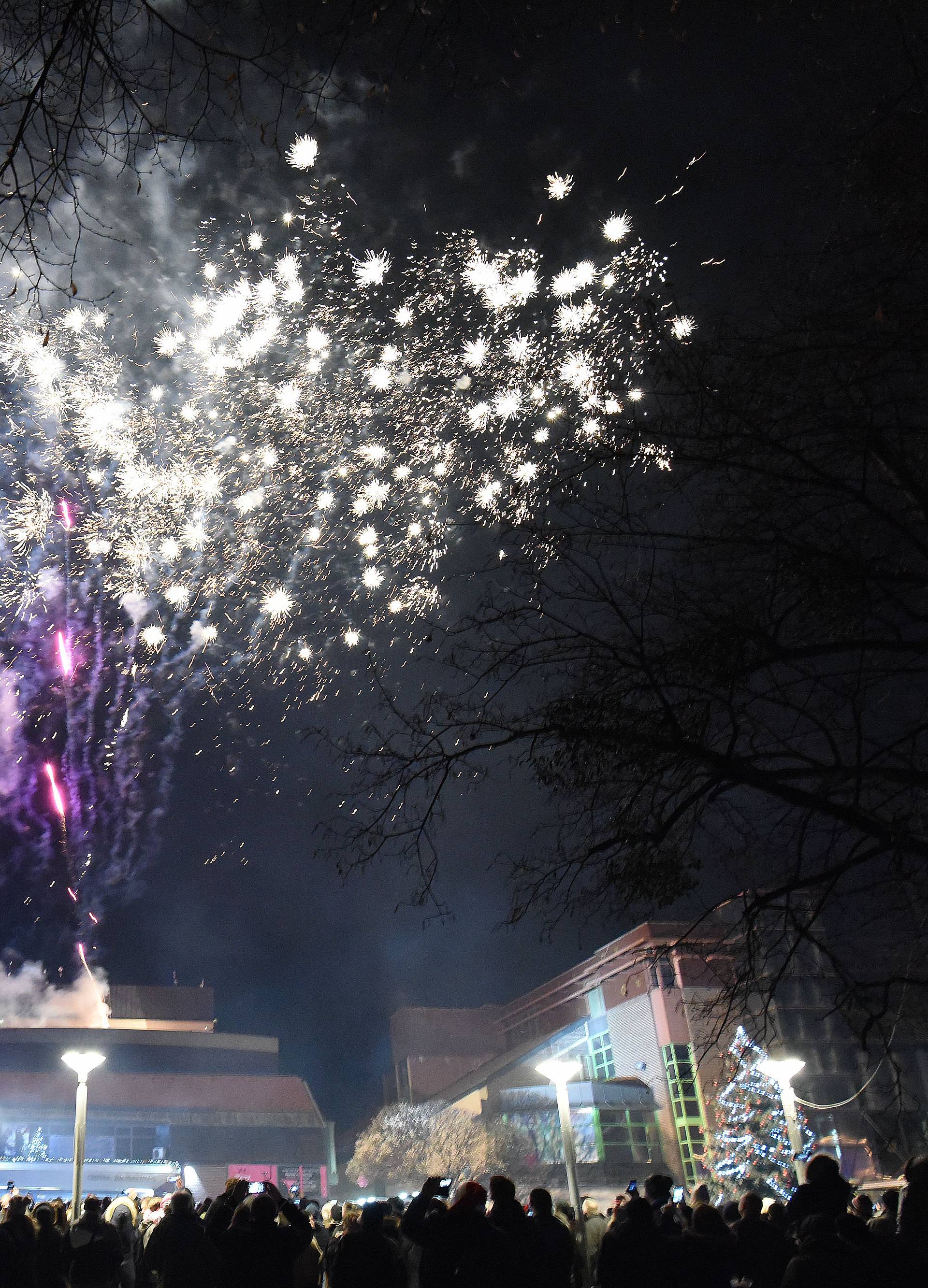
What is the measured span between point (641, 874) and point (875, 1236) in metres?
2.36

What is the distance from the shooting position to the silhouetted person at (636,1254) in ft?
17.6

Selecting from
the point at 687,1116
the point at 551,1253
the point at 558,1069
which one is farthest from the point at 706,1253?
the point at 687,1116

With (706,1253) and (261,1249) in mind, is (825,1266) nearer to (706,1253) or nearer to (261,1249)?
(706,1253)

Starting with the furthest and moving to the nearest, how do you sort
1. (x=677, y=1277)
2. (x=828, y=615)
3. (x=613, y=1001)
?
(x=613, y=1001) → (x=828, y=615) → (x=677, y=1277)

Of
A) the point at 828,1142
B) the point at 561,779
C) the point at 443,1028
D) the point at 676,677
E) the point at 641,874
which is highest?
the point at 443,1028

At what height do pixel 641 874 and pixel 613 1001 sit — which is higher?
pixel 613 1001

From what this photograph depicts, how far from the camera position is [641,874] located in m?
6.40

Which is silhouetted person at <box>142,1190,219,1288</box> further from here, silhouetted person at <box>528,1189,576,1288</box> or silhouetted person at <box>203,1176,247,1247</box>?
silhouetted person at <box>528,1189,576,1288</box>

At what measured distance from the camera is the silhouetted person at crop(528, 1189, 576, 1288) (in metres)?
5.28

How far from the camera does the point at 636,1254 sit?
214 inches

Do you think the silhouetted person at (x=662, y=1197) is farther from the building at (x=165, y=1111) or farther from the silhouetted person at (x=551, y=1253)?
the building at (x=165, y=1111)

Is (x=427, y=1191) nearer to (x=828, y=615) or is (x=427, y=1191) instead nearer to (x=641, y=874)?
(x=641, y=874)

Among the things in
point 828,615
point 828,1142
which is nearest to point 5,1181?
point 828,1142

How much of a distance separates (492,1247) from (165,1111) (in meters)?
60.1
